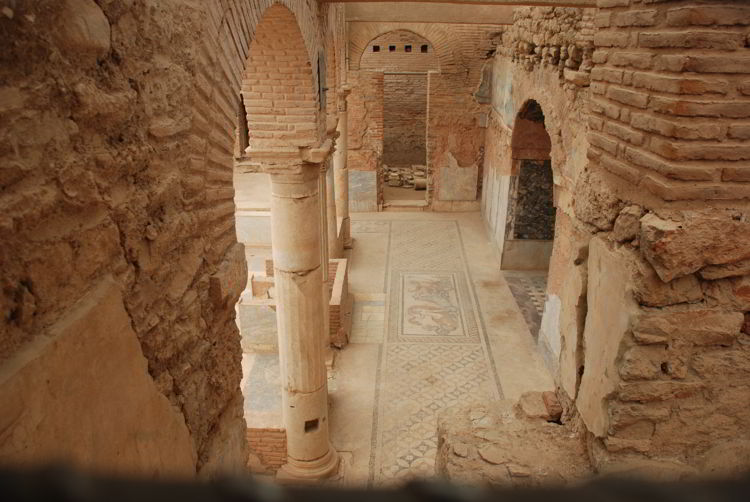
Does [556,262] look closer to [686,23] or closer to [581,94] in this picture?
[581,94]

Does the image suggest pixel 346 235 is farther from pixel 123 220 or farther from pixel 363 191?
pixel 123 220

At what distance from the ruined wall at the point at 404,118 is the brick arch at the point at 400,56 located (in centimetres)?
44

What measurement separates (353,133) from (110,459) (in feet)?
35.8

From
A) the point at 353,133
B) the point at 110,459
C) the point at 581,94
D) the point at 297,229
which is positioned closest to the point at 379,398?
the point at 297,229

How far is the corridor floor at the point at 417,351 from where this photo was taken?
227 inches

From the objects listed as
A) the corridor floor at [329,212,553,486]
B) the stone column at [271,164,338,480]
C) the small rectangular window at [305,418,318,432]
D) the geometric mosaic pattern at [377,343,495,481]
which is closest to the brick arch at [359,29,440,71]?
the corridor floor at [329,212,553,486]

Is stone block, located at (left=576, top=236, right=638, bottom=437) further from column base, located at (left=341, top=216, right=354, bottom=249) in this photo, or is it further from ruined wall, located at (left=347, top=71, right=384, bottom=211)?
ruined wall, located at (left=347, top=71, right=384, bottom=211)

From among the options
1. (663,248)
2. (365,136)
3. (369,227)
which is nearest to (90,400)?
(663,248)

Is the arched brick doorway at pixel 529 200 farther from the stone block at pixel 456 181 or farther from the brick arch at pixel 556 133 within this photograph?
the stone block at pixel 456 181

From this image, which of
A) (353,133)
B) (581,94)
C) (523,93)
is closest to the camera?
(581,94)

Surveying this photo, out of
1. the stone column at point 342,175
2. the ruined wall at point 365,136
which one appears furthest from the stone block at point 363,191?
the stone column at point 342,175

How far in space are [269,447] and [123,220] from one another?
419 cm

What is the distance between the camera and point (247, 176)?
13.5 meters

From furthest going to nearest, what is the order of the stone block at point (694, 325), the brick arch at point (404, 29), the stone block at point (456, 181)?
the stone block at point (456, 181) < the brick arch at point (404, 29) < the stone block at point (694, 325)
